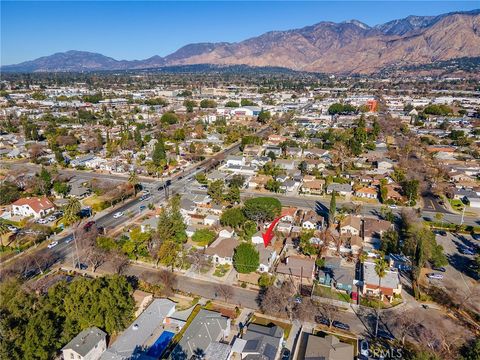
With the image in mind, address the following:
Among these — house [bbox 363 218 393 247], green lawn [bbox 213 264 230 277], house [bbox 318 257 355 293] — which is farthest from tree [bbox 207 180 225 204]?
house [bbox 363 218 393 247]

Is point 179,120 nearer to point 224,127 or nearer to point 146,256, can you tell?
point 224,127

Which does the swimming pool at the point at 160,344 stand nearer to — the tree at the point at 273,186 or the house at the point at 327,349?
the house at the point at 327,349

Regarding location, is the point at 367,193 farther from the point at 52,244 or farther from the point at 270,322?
the point at 52,244

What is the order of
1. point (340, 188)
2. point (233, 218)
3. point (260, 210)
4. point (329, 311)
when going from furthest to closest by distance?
1. point (340, 188)
2. point (260, 210)
3. point (233, 218)
4. point (329, 311)

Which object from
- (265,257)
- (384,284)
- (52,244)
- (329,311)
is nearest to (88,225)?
(52,244)

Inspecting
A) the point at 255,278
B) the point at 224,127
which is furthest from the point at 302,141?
the point at 255,278

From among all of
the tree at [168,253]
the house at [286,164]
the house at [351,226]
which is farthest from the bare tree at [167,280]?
the house at [286,164]

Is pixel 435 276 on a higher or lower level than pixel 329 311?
lower
